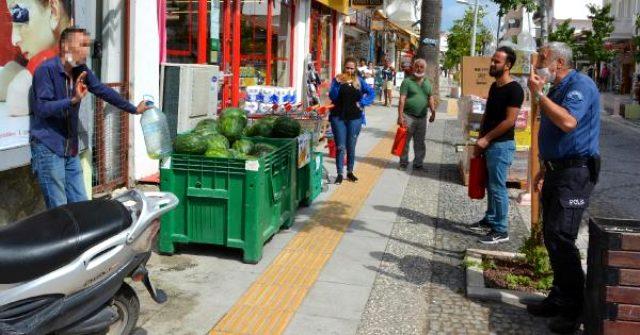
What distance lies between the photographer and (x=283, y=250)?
6203mm

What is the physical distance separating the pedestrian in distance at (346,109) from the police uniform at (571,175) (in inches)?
196

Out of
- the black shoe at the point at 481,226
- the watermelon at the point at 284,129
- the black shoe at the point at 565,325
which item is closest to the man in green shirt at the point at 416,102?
the black shoe at the point at 481,226

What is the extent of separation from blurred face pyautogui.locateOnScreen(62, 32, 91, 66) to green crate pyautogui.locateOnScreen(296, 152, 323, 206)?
3.03m

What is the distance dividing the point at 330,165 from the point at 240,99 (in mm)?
2433

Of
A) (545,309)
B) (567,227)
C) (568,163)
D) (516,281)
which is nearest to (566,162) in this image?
(568,163)

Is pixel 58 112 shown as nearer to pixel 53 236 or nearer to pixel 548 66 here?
pixel 53 236

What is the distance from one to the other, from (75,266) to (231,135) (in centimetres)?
301

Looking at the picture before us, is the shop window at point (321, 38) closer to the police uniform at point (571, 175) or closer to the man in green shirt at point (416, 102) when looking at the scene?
the man in green shirt at point (416, 102)

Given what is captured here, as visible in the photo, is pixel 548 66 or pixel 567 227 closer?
pixel 567 227

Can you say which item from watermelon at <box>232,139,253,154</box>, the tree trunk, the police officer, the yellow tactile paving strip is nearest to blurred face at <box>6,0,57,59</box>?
watermelon at <box>232,139,253,154</box>

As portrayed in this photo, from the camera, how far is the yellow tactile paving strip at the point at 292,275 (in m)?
4.52

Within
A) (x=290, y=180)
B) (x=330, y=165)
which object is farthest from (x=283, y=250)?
(x=330, y=165)

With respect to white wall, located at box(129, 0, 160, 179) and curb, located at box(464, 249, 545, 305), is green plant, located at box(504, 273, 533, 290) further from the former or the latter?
white wall, located at box(129, 0, 160, 179)

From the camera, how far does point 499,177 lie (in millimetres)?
6750
